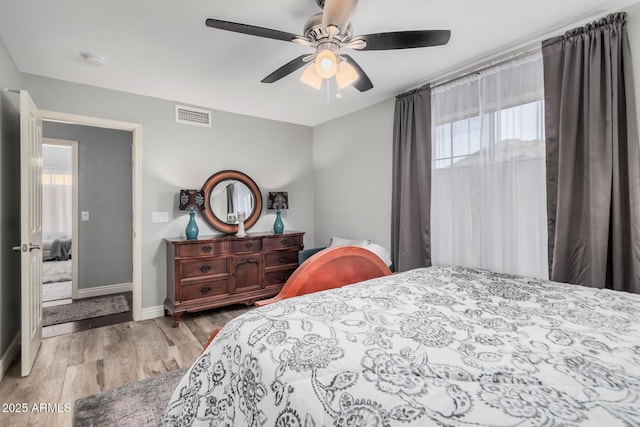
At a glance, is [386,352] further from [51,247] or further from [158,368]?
[51,247]

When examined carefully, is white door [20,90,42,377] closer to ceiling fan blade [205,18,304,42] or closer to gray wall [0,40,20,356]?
gray wall [0,40,20,356]

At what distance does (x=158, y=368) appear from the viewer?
7.73ft

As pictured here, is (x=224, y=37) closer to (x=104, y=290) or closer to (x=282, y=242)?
(x=282, y=242)

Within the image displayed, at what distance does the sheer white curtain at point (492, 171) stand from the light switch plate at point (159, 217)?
2.97 m

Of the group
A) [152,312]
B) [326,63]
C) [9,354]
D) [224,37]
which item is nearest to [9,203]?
[9,354]

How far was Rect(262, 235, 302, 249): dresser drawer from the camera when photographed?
3.75 metres

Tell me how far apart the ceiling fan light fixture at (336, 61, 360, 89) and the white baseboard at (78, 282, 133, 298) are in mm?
4409

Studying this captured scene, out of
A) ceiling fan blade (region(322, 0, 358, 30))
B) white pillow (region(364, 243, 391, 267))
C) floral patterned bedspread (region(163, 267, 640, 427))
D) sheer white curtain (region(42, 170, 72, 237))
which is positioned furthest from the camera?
sheer white curtain (region(42, 170, 72, 237))

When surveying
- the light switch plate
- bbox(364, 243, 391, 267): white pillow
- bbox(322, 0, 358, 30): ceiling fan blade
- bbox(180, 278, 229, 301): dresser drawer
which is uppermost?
bbox(322, 0, 358, 30): ceiling fan blade

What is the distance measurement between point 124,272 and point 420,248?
4262mm

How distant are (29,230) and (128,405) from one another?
1.50 metres

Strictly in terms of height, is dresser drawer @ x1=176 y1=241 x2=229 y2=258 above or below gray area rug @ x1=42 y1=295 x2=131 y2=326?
above

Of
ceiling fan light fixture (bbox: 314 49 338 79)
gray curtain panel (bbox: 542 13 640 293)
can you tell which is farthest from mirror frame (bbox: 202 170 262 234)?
gray curtain panel (bbox: 542 13 640 293)

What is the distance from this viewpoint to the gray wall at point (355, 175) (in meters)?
3.50
